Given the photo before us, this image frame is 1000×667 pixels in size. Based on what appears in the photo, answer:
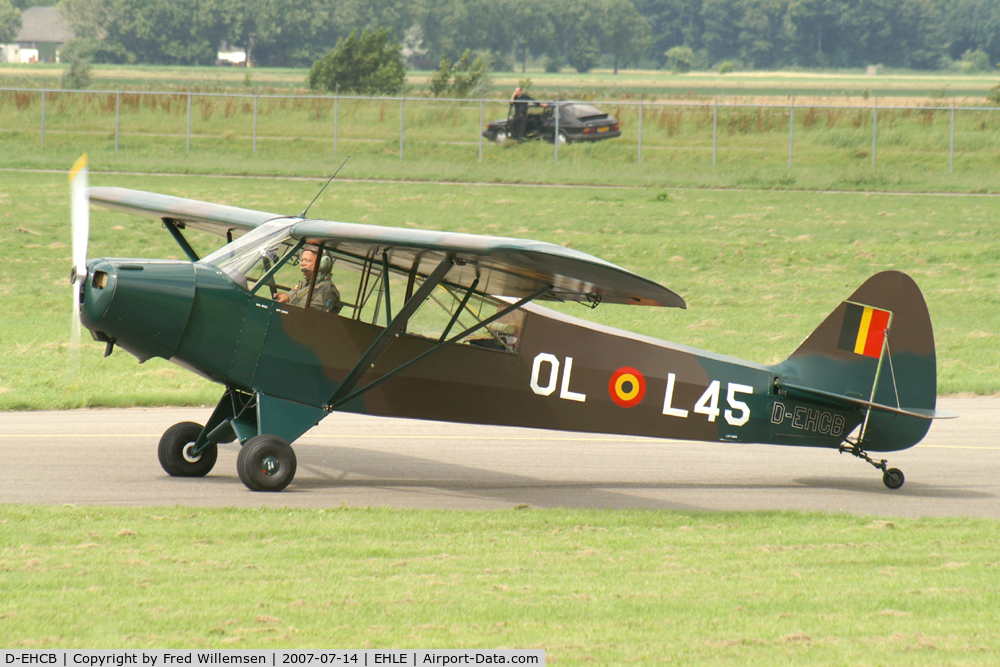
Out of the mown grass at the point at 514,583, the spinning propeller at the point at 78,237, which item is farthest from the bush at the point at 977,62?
the spinning propeller at the point at 78,237

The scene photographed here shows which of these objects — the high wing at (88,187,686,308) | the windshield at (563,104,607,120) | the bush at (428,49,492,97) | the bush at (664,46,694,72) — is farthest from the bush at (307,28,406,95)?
the bush at (664,46,694,72)

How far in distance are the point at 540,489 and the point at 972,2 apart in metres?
155

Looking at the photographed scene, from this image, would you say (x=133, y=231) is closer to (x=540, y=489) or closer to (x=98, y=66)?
(x=540, y=489)

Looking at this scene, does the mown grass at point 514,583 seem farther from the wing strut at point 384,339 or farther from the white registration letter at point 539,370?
the white registration letter at point 539,370

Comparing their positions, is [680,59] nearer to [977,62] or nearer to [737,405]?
[977,62]

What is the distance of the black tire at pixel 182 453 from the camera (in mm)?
10203

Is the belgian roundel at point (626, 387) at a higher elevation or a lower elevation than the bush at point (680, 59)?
lower

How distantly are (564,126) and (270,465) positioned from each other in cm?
3284

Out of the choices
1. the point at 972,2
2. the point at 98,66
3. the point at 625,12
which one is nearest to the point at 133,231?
the point at 98,66

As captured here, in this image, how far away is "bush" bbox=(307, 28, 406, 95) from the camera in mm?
55250

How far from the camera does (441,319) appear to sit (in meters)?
10.2

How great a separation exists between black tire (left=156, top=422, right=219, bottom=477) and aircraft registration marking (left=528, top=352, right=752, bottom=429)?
3.17m

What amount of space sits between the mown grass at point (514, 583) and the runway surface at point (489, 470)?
784mm

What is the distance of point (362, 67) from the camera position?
5569 cm
